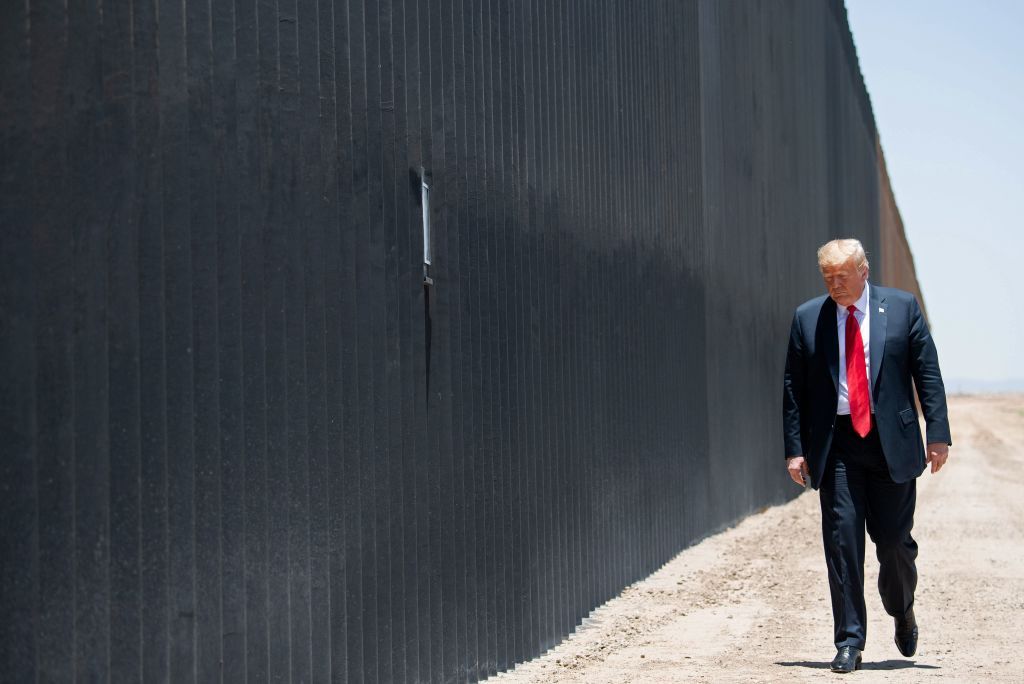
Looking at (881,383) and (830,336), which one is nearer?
(881,383)

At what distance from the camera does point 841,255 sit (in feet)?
22.7

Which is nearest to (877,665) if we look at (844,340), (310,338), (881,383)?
(881,383)

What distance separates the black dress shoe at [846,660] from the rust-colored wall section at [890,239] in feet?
90.2

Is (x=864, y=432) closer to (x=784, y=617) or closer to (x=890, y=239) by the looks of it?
(x=784, y=617)

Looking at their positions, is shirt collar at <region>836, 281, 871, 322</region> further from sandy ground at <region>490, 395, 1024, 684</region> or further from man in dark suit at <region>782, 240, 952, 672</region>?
sandy ground at <region>490, 395, 1024, 684</region>

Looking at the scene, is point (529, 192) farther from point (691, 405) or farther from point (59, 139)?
point (691, 405)

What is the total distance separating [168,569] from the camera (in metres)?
4.68

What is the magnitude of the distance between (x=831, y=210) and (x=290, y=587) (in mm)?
17631

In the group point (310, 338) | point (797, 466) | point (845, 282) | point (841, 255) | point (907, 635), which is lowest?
point (907, 635)

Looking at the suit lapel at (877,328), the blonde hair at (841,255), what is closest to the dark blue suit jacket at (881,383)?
the suit lapel at (877,328)

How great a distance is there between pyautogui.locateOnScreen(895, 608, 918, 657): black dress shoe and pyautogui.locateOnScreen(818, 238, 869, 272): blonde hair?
67.1 inches

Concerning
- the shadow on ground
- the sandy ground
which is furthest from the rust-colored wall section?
the shadow on ground

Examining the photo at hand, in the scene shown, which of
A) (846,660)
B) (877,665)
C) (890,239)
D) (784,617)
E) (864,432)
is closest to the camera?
(846,660)

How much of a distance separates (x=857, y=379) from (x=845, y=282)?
475mm
